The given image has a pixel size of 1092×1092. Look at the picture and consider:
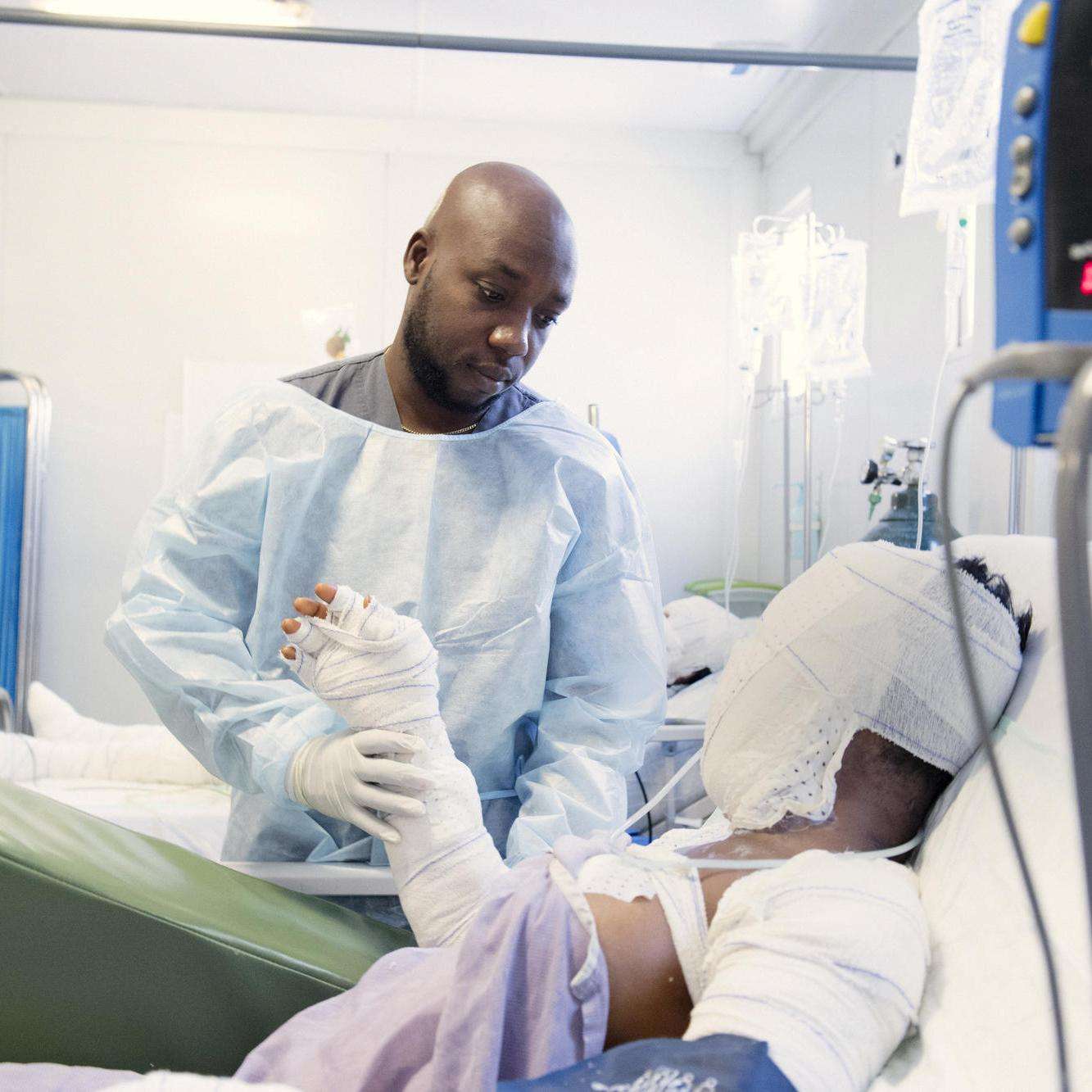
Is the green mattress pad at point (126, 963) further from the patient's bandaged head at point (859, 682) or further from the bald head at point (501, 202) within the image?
the bald head at point (501, 202)

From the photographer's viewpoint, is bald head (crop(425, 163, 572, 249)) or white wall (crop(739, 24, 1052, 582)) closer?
bald head (crop(425, 163, 572, 249))

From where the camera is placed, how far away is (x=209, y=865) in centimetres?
129

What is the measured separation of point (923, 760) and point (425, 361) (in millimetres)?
816

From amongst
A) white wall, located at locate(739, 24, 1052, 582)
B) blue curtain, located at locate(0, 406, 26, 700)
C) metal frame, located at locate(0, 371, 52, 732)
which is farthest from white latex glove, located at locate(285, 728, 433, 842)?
blue curtain, located at locate(0, 406, 26, 700)

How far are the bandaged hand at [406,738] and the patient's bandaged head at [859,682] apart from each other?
0.31 meters

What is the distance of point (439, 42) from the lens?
2.07 m

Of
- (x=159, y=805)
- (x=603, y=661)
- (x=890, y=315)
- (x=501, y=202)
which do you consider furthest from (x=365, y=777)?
(x=890, y=315)

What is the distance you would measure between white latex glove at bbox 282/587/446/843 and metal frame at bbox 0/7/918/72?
1.31 meters

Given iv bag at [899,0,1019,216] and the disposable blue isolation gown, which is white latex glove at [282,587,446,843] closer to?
the disposable blue isolation gown

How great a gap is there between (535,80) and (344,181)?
86cm

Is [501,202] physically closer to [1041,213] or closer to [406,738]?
[406,738]

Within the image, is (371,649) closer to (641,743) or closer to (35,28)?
(641,743)

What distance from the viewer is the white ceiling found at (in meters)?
3.17

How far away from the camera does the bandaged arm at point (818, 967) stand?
754mm
